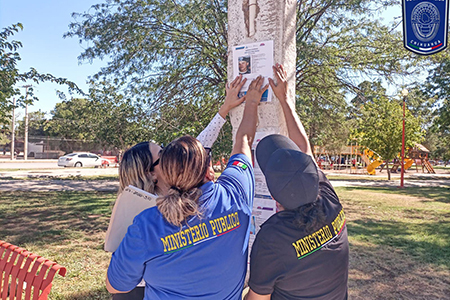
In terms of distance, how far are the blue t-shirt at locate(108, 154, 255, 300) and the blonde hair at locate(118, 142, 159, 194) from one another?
0.37 m

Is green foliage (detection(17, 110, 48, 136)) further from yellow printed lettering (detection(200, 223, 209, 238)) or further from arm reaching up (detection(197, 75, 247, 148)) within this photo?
yellow printed lettering (detection(200, 223, 209, 238))

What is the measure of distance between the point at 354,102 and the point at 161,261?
8.25 meters

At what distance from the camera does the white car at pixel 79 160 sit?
2991 centimetres

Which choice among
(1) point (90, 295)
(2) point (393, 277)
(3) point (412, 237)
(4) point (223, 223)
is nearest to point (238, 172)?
(4) point (223, 223)

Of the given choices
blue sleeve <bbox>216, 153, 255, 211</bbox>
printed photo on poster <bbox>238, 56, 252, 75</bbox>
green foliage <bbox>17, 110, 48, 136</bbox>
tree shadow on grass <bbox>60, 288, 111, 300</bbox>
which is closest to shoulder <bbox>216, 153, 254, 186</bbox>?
blue sleeve <bbox>216, 153, 255, 211</bbox>

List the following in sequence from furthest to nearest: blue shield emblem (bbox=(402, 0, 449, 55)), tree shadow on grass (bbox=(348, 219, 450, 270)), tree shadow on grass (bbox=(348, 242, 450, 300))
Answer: tree shadow on grass (bbox=(348, 219, 450, 270))
blue shield emblem (bbox=(402, 0, 449, 55))
tree shadow on grass (bbox=(348, 242, 450, 300))

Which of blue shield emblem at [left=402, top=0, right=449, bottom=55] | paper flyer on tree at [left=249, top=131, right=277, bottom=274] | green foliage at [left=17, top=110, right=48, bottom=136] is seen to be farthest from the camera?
green foliage at [left=17, top=110, right=48, bottom=136]

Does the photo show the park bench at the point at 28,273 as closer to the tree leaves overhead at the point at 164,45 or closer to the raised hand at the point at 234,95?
the raised hand at the point at 234,95

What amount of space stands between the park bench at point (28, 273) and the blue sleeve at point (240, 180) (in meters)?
1.61

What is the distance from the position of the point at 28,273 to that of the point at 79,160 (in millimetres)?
30713

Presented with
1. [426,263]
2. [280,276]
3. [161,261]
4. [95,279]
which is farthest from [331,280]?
[426,263]

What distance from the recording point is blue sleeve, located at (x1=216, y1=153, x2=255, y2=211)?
165 centimetres

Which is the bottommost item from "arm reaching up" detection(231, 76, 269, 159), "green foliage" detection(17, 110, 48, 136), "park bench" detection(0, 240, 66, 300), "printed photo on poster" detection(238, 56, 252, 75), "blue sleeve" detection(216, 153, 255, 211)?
"park bench" detection(0, 240, 66, 300)

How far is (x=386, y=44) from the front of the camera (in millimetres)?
7988
